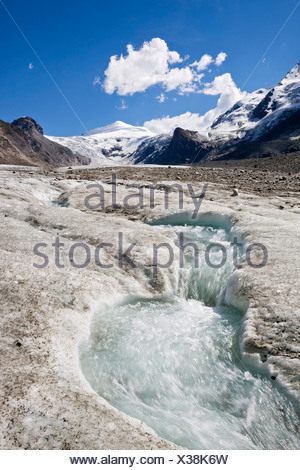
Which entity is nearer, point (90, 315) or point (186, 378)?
point (186, 378)

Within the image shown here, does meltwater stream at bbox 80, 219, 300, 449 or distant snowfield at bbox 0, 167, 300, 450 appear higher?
distant snowfield at bbox 0, 167, 300, 450

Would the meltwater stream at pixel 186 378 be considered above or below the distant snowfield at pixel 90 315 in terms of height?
below

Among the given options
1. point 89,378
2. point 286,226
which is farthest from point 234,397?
point 286,226

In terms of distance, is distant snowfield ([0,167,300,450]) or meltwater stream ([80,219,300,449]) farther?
meltwater stream ([80,219,300,449])

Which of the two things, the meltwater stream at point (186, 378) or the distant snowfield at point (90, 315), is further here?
the meltwater stream at point (186, 378)

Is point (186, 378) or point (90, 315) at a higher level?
point (90, 315)
